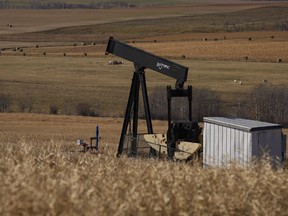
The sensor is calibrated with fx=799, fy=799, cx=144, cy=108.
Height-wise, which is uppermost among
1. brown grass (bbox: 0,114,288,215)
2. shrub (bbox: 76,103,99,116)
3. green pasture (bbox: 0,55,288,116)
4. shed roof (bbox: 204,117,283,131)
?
green pasture (bbox: 0,55,288,116)

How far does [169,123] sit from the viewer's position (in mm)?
21125

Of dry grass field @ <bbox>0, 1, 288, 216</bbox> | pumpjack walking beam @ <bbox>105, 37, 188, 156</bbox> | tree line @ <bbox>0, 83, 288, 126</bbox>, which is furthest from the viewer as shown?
tree line @ <bbox>0, 83, 288, 126</bbox>

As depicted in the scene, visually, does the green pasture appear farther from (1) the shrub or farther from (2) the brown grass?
(2) the brown grass

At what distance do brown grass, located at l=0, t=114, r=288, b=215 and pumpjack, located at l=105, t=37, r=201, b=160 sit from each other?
962 centimetres

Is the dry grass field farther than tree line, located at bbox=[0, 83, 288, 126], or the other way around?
tree line, located at bbox=[0, 83, 288, 126]

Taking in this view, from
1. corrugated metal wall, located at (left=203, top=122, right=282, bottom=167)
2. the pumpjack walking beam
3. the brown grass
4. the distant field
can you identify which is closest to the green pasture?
the distant field

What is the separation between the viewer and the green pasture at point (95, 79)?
4947cm

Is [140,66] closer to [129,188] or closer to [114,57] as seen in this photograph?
[129,188]

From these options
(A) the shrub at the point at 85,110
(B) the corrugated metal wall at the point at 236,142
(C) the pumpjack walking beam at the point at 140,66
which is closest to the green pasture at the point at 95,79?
(A) the shrub at the point at 85,110

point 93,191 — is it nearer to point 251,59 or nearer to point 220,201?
point 220,201

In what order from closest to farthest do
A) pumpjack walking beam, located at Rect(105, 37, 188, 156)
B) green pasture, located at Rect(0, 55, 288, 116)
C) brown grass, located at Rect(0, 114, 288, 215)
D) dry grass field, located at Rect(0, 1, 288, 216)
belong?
brown grass, located at Rect(0, 114, 288, 215), dry grass field, located at Rect(0, 1, 288, 216), pumpjack walking beam, located at Rect(105, 37, 188, 156), green pasture, located at Rect(0, 55, 288, 116)

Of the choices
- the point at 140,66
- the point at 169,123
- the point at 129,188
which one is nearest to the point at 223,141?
the point at 169,123

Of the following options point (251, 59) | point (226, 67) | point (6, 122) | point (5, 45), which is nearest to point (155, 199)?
point (6, 122)

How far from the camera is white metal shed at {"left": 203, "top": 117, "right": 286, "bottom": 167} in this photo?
1592 cm
